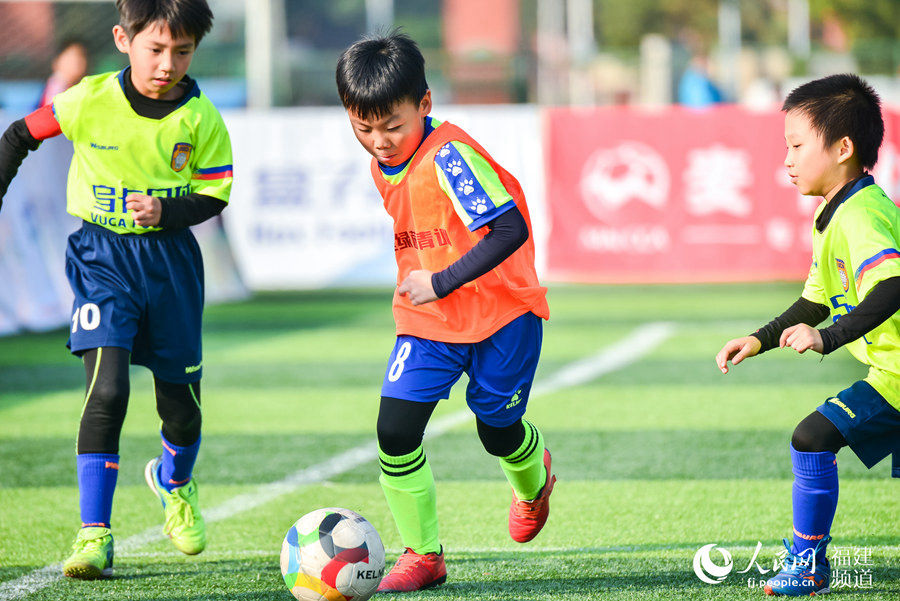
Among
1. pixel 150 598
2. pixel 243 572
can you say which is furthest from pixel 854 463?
pixel 150 598

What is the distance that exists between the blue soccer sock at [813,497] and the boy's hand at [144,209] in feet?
7.53

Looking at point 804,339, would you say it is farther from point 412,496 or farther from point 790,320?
point 412,496

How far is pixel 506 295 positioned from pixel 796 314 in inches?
38.2

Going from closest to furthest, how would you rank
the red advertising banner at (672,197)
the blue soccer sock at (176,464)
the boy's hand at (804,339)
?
1. the boy's hand at (804,339)
2. the blue soccer sock at (176,464)
3. the red advertising banner at (672,197)

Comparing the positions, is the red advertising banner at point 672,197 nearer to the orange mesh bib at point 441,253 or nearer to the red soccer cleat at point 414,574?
the orange mesh bib at point 441,253

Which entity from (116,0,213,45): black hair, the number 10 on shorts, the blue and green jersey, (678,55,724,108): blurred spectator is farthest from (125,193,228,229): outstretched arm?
(678,55,724,108): blurred spectator

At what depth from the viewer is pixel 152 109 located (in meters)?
4.50

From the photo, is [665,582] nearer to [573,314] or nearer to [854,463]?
[854,463]

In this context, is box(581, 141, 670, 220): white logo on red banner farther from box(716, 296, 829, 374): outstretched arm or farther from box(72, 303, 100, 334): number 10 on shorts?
box(72, 303, 100, 334): number 10 on shorts

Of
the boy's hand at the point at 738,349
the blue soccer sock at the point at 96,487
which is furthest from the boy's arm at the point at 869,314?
the blue soccer sock at the point at 96,487

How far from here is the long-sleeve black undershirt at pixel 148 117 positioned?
439 cm

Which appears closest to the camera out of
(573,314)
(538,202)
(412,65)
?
(412,65)

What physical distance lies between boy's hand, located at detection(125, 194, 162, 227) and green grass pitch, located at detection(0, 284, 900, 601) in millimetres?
1249

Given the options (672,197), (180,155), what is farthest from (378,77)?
(672,197)
